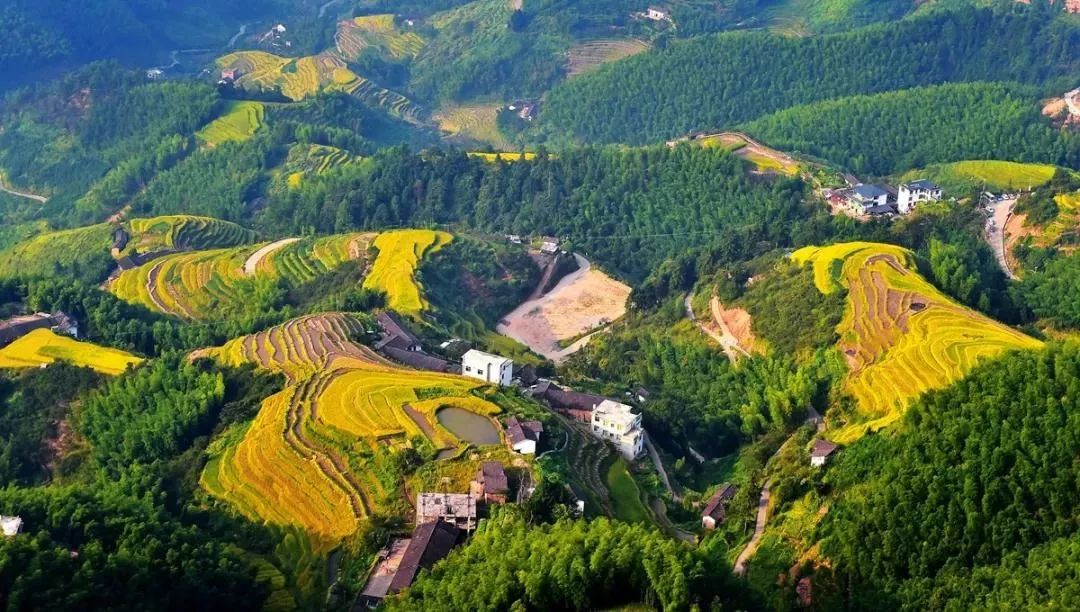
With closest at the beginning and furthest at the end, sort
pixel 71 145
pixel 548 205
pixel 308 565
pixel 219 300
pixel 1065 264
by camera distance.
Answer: pixel 308 565 < pixel 1065 264 < pixel 219 300 < pixel 548 205 < pixel 71 145

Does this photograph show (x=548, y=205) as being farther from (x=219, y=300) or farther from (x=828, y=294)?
(x=828, y=294)

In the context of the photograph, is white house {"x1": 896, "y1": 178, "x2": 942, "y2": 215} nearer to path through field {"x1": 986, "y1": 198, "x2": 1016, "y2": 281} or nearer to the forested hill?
path through field {"x1": 986, "y1": 198, "x2": 1016, "y2": 281}

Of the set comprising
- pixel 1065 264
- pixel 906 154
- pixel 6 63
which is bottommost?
pixel 6 63

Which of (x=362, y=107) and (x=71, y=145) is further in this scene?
(x=362, y=107)

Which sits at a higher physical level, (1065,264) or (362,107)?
(1065,264)

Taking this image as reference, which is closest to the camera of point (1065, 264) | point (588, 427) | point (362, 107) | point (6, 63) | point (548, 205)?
point (588, 427)

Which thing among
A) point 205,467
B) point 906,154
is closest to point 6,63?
point 906,154

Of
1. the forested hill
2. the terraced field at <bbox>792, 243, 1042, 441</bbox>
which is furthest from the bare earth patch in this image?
the forested hill
